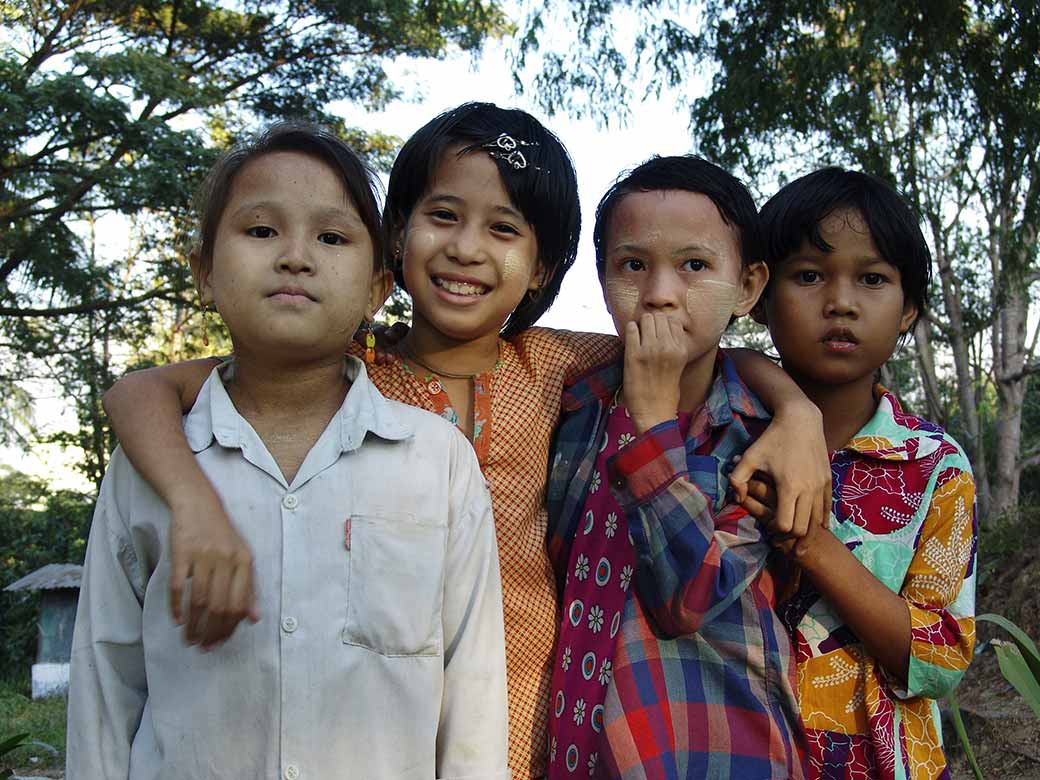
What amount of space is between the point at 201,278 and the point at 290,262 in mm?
236

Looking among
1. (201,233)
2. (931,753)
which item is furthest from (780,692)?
(201,233)

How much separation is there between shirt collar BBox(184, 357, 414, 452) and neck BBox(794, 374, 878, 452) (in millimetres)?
906

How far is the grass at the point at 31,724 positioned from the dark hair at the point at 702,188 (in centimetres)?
557

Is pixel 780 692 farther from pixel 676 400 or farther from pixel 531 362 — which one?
pixel 531 362

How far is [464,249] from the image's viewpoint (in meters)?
1.81

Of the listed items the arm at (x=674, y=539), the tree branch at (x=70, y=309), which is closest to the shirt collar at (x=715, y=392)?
the arm at (x=674, y=539)

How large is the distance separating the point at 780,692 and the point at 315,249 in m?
1.09

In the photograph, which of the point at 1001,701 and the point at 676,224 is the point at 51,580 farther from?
the point at 676,224

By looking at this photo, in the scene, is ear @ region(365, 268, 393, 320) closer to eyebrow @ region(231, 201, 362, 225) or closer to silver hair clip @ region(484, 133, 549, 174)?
eyebrow @ region(231, 201, 362, 225)

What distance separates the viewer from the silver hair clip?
188 centimetres

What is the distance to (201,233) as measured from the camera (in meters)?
1.70

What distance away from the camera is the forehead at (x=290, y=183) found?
5.28 ft

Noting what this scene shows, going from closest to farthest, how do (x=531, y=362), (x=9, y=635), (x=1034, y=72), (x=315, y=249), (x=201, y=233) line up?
1. (x=315, y=249)
2. (x=201, y=233)
3. (x=531, y=362)
4. (x=1034, y=72)
5. (x=9, y=635)

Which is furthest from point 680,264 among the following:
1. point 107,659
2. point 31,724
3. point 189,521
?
point 31,724
